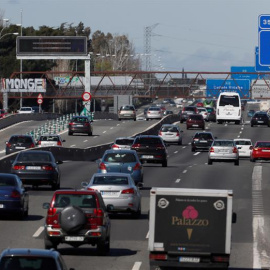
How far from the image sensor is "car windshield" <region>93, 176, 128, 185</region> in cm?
2906

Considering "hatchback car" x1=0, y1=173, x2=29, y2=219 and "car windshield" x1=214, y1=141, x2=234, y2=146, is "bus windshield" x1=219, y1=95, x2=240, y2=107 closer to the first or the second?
"car windshield" x1=214, y1=141, x2=234, y2=146

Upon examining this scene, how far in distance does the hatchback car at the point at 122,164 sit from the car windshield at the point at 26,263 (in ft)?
83.5

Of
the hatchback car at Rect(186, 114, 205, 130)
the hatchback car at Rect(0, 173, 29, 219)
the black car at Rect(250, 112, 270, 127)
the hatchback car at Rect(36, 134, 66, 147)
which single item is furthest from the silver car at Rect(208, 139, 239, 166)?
the black car at Rect(250, 112, 270, 127)

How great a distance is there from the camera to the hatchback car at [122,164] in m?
39.4

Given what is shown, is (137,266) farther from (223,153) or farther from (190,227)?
(223,153)

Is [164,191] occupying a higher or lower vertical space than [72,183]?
higher

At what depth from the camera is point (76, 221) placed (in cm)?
2158

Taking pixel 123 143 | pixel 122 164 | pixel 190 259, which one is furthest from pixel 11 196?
pixel 123 143

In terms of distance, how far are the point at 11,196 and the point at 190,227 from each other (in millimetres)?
10911

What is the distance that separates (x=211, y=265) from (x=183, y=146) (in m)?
61.0

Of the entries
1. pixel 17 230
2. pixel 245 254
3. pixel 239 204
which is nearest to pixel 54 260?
pixel 245 254

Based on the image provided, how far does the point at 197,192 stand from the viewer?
719 inches

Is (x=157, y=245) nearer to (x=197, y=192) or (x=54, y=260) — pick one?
(x=197, y=192)

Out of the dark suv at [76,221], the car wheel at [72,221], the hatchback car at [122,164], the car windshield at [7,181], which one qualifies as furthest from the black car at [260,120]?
the car wheel at [72,221]
